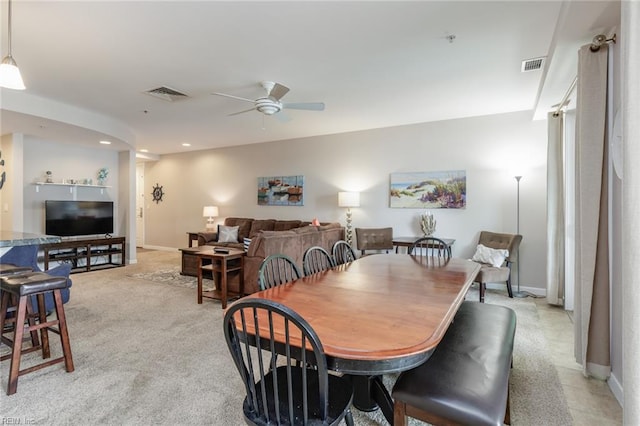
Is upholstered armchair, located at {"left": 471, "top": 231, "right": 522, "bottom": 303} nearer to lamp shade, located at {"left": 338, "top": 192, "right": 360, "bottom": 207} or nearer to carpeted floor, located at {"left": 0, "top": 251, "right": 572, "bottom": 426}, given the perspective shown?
carpeted floor, located at {"left": 0, "top": 251, "right": 572, "bottom": 426}

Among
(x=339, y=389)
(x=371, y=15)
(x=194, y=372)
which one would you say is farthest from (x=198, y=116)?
(x=339, y=389)

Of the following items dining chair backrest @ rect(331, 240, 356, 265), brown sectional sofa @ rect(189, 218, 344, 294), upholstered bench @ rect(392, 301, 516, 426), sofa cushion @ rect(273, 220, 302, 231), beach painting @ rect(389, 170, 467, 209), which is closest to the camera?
upholstered bench @ rect(392, 301, 516, 426)

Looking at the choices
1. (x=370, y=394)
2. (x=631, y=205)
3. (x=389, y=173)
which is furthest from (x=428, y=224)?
(x=631, y=205)

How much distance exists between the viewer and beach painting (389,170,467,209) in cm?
495

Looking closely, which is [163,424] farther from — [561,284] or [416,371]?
[561,284]

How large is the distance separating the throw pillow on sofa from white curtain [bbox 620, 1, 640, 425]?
232 inches

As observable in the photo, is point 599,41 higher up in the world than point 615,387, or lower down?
higher up

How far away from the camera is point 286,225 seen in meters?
6.31

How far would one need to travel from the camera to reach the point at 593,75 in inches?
88.4

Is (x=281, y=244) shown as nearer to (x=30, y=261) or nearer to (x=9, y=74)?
(x=30, y=261)

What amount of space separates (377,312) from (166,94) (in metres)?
3.91

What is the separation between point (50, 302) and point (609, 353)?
4843 millimetres

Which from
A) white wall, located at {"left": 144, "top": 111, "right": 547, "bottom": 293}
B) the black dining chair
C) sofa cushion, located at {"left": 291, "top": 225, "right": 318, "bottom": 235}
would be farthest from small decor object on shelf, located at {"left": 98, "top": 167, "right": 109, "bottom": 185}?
the black dining chair

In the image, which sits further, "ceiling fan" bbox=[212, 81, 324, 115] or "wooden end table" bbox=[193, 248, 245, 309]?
"wooden end table" bbox=[193, 248, 245, 309]
